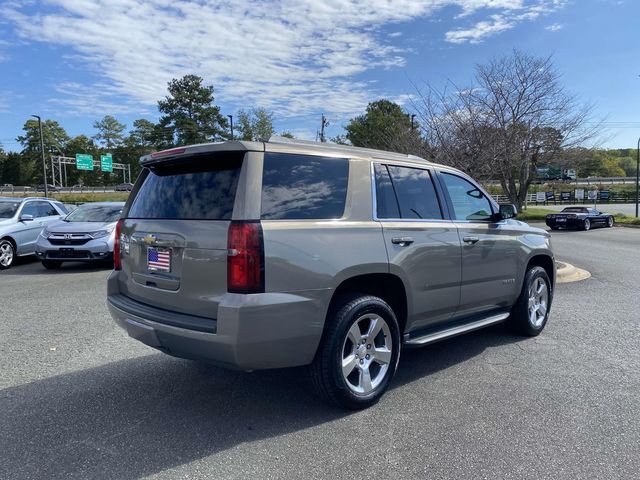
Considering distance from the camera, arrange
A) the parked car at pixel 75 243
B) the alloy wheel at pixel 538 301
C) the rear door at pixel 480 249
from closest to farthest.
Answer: the rear door at pixel 480 249 < the alloy wheel at pixel 538 301 < the parked car at pixel 75 243

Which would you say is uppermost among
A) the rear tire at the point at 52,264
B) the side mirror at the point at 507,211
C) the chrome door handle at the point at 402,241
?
the side mirror at the point at 507,211

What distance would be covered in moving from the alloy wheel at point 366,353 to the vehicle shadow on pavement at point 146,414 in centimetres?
22

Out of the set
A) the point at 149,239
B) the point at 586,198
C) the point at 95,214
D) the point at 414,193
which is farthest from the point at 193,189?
the point at 586,198

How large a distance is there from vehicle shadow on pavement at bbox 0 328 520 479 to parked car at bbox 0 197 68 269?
8351 millimetres

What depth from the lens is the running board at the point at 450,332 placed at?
393 cm

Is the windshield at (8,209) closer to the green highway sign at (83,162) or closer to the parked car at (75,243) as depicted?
the parked car at (75,243)

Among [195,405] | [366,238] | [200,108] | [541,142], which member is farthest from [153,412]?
[200,108]

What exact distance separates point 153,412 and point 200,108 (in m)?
66.7

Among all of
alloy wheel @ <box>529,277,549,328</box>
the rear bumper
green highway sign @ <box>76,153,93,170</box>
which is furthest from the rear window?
green highway sign @ <box>76,153,93,170</box>

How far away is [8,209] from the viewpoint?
38.4 feet

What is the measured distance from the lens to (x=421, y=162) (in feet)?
14.3

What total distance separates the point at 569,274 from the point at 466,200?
618 centimetres

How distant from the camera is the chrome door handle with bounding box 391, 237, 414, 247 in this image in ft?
12.1

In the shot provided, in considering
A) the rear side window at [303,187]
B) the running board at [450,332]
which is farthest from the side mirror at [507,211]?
the rear side window at [303,187]
